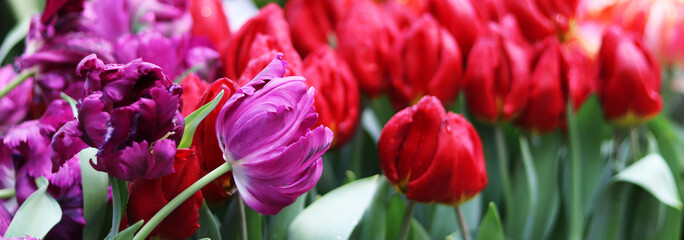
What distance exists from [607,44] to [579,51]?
0.03 m

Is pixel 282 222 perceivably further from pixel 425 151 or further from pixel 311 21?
pixel 311 21

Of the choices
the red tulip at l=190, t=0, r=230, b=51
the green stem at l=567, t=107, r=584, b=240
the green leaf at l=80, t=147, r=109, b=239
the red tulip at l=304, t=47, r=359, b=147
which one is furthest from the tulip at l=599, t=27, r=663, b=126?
the green leaf at l=80, t=147, r=109, b=239

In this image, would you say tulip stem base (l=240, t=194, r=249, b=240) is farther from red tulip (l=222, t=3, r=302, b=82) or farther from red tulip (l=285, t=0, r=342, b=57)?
red tulip (l=285, t=0, r=342, b=57)

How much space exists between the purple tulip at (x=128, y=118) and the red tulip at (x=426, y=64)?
0.32 m

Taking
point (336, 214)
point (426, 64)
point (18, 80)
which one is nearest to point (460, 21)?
point (426, 64)

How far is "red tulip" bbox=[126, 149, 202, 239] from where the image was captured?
0.37m

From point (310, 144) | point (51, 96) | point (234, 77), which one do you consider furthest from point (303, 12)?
point (310, 144)

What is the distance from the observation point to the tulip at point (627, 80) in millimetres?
629

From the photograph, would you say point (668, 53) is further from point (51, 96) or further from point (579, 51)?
point (51, 96)

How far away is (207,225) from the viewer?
423 millimetres

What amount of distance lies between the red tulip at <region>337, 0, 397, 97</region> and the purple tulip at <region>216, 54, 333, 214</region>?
0.94 feet

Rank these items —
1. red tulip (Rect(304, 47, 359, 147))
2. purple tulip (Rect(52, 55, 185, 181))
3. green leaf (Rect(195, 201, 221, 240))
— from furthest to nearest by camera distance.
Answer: red tulip (Rect(304, 47, 359, 147)), green leaf (Rect(195, 201, 221, 240)), purple tulip (Rect(52, 55, 185, 181))

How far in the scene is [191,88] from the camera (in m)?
0.44

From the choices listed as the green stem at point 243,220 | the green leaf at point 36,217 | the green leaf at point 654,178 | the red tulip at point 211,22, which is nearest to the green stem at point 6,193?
the green leaf at point 36,217
